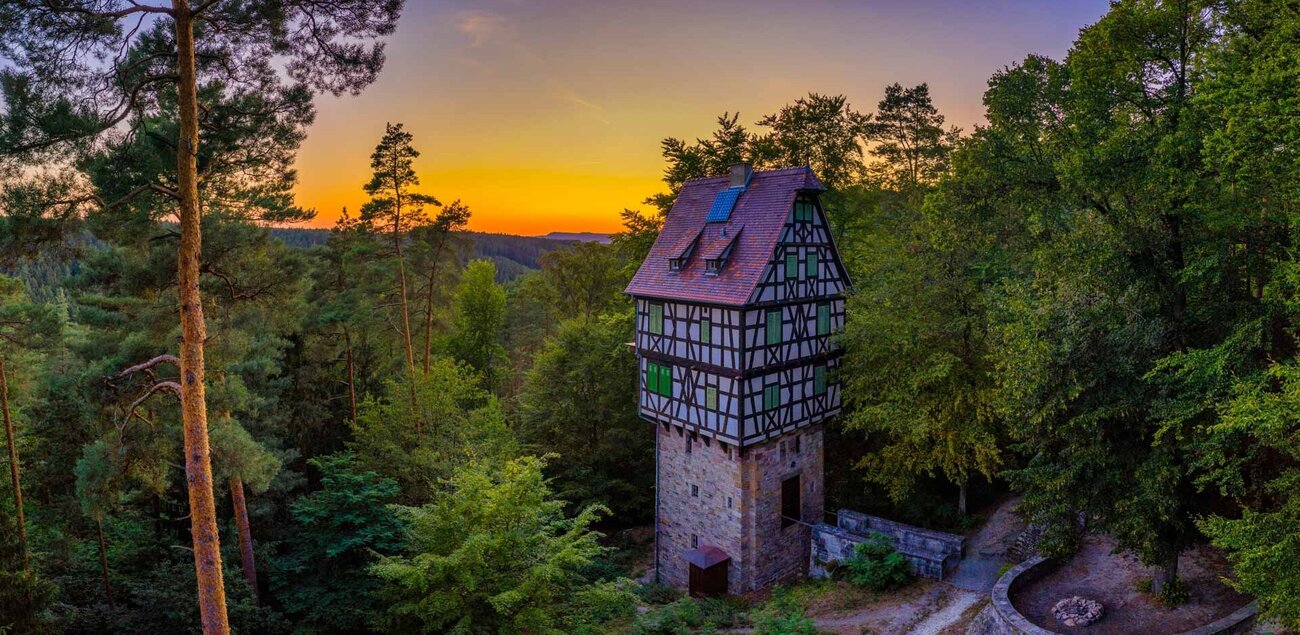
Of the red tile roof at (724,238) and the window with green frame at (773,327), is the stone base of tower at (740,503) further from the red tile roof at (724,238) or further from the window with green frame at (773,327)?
the red tile roof at (724,238)

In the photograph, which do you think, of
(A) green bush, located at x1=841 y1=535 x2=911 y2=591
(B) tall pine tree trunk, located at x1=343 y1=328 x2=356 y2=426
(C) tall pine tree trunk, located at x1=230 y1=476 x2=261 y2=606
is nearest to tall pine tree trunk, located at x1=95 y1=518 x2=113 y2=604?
(C) tall pine tree trunk, located at x1=230 y1=476 x2=261 y2=606

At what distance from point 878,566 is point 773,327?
6.21 meters

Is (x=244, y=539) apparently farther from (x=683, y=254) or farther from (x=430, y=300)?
(x=683, y=254)

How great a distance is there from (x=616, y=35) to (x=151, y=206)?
12968 millimetres

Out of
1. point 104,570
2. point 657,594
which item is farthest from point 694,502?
point 104,570

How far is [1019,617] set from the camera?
431 inches

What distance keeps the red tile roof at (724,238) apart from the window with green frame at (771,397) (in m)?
2.63

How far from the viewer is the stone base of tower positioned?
55.2 ft

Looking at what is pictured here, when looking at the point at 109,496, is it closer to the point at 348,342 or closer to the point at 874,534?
the point at 348,342

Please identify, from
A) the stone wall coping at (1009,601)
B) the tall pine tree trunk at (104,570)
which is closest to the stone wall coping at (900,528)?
the stone wall coping at (1009,601)

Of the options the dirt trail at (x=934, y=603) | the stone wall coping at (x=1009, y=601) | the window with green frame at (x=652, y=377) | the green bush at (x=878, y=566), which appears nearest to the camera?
the stone wall coping at (x=1009, y=601)

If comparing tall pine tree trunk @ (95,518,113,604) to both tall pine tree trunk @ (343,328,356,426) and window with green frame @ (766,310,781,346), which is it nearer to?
tall pine tree trunk @ (343,328,356,426)

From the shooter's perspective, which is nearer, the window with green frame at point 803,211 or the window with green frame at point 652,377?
the window with green frame at point 803,211

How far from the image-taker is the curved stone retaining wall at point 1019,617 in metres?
9.78
